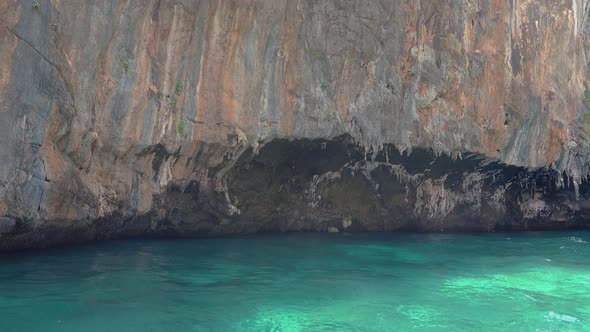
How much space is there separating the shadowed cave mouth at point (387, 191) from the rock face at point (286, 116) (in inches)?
2.9

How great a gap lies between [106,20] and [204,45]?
8.62 feet

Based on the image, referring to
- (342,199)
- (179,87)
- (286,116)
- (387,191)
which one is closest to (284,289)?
(179,87)

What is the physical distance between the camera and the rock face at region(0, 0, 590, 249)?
1118 centimetres

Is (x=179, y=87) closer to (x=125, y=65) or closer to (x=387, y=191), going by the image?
(x=125, y=65)

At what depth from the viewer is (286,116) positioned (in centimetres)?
1502

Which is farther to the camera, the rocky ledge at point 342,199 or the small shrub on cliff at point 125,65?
the rocky ledge at point 342,199

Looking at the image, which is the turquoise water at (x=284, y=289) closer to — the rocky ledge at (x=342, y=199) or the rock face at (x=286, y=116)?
the rocky ledge at (x=342, y=199)

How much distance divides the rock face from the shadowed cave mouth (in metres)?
0.07

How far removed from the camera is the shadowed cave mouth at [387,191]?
16.4 metres

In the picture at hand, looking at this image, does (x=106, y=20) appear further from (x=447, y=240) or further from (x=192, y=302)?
(x=447, y=240)

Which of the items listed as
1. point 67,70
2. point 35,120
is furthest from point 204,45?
point 35,120

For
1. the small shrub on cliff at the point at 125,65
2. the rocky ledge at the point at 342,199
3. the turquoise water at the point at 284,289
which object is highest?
the small shrub on cliff at the point at 125,65

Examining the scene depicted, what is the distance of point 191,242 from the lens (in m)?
15.3

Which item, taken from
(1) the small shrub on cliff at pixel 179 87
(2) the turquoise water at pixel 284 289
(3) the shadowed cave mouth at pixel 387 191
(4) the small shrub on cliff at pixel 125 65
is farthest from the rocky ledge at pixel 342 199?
(4) the small shrub on cliff at pixel 125 65
